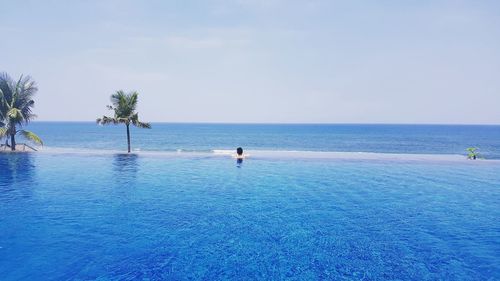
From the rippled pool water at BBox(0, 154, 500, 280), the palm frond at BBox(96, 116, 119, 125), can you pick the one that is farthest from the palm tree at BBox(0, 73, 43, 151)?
the rippled pool water at BBox(0, 154, 500, 280)

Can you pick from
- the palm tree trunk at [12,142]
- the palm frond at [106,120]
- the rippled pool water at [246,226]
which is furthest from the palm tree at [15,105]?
the rippled pool water at [246,226]

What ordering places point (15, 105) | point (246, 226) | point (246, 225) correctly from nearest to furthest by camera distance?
point (246, 226) → point (246, 225) → point (15, 105)

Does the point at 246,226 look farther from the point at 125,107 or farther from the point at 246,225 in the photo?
the point at 125,107

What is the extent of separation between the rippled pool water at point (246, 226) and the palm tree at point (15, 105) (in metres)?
14.1

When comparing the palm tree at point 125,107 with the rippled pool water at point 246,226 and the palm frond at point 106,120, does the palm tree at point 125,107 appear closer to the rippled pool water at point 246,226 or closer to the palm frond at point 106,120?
the palm frond at point 106,120

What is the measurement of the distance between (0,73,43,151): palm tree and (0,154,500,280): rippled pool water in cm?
1407

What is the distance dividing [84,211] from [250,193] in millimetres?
9830

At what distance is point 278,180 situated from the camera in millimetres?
24812

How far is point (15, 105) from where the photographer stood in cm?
3900

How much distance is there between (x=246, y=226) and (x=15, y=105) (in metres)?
39.6

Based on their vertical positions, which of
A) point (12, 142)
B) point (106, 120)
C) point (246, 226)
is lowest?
point (246, 226)

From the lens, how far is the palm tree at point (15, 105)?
3756 cm

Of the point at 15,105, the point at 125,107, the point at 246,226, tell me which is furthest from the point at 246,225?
the point at 15,105

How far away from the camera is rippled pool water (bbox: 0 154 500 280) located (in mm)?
10273
